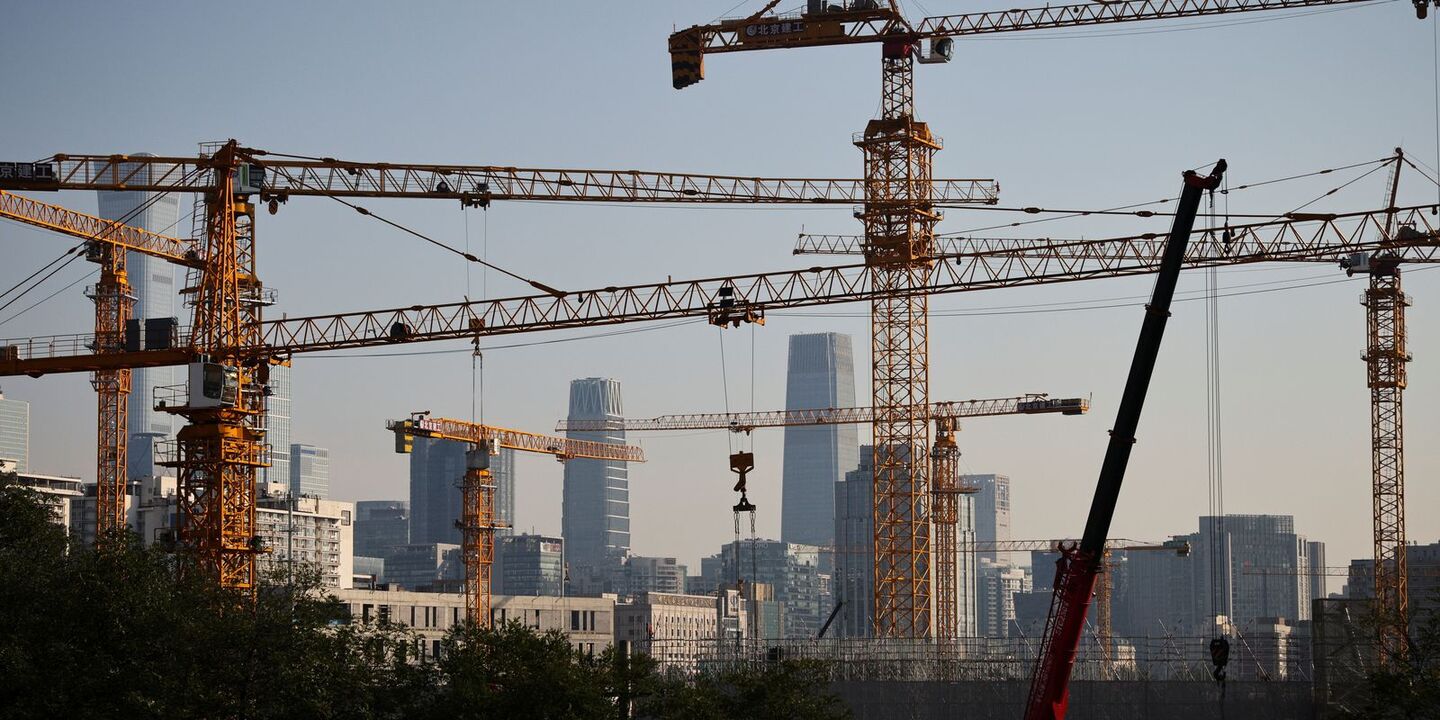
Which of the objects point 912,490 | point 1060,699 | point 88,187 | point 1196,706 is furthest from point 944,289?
point 1060,699

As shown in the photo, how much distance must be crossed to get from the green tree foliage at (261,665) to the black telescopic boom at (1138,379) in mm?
18947

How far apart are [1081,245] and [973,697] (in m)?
24.3

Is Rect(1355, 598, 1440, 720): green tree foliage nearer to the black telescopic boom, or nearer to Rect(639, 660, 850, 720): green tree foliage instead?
the black telescopic boom

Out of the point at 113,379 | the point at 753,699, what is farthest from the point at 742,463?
the point at 113,379

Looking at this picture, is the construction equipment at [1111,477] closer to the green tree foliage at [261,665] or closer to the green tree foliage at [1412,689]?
the green tree foliage at [1412,689]

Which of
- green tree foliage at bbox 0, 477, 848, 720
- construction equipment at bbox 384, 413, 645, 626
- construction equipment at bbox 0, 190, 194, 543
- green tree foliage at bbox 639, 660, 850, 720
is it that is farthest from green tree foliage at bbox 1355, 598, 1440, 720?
construction equipment at bbox 384, 413, 645, 626

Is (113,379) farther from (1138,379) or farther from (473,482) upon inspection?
(1138,379)

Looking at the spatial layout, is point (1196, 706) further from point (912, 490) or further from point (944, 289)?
point (912, 490)

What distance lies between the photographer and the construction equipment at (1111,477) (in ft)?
166

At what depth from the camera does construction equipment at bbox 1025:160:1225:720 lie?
5053cm

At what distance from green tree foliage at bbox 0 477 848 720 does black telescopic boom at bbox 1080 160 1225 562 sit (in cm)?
1895

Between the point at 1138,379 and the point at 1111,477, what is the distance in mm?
2678

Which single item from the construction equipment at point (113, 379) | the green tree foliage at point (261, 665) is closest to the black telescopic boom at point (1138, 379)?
the green tree foliage at point (261, 665)

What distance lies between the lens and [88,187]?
295ft
